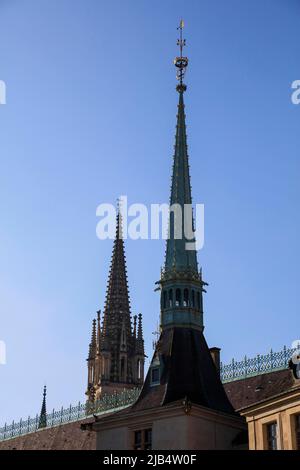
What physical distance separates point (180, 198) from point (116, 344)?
206 feet

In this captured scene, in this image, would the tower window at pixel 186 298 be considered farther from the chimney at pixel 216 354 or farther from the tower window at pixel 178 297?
the chimney at pixel 216 354

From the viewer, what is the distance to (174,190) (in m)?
54.0

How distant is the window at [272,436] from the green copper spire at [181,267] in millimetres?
10871

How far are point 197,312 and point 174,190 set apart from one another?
8.10 metres

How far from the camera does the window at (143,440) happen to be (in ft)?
144

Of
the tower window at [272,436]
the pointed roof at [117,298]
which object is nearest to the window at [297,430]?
the tower window at [272,436]

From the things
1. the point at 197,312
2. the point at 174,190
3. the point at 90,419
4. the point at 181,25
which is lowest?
the point at 90,419

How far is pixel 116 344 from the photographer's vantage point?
114 meters

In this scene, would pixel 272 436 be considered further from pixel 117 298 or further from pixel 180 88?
pixel 117 298
